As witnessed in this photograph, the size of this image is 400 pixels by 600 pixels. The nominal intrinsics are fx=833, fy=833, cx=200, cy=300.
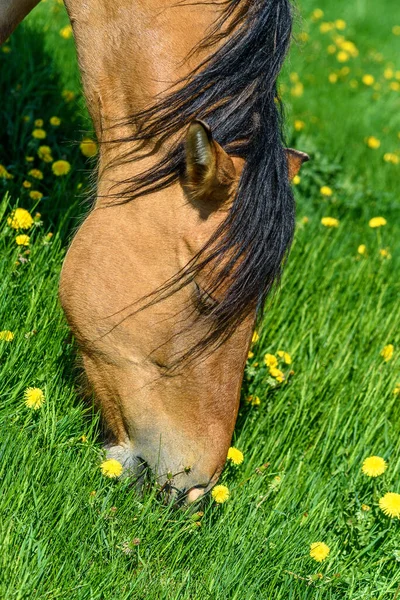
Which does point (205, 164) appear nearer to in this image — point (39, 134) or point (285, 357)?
point (285, 357)

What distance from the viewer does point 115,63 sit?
2850mm

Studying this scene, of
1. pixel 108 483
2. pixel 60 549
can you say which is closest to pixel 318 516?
pixel 108 483

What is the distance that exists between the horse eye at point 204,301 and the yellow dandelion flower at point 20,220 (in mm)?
1169

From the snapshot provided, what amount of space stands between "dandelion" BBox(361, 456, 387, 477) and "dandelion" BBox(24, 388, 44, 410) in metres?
1.18

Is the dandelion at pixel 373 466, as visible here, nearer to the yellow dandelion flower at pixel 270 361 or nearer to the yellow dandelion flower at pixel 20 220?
the yellow dandelion flower at pixel 270 361

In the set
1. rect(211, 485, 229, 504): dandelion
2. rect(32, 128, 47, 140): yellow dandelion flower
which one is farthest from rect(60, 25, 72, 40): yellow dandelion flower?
rect(211, 485, 229, 504): dandelion

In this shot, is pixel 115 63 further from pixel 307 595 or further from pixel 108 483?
pixel 307 595

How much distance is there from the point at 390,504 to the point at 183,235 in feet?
3.90

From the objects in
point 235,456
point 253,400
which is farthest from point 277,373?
point 235,456

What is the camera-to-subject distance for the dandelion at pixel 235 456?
2.93 m

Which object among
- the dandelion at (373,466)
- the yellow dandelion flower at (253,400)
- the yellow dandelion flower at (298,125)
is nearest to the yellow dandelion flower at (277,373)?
the yellow dandelion flower at (253,400)

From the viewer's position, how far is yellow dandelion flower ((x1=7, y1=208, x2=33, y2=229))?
3.42 meters

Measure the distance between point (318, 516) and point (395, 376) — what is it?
98cm

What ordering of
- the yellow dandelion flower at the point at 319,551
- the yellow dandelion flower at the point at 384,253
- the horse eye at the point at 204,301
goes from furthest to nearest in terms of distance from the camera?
the yellow dandelion flower at the point at 384,253 → the yellow dandelion flower at the point at 319,551 → the horse eye at the point at 204,301
